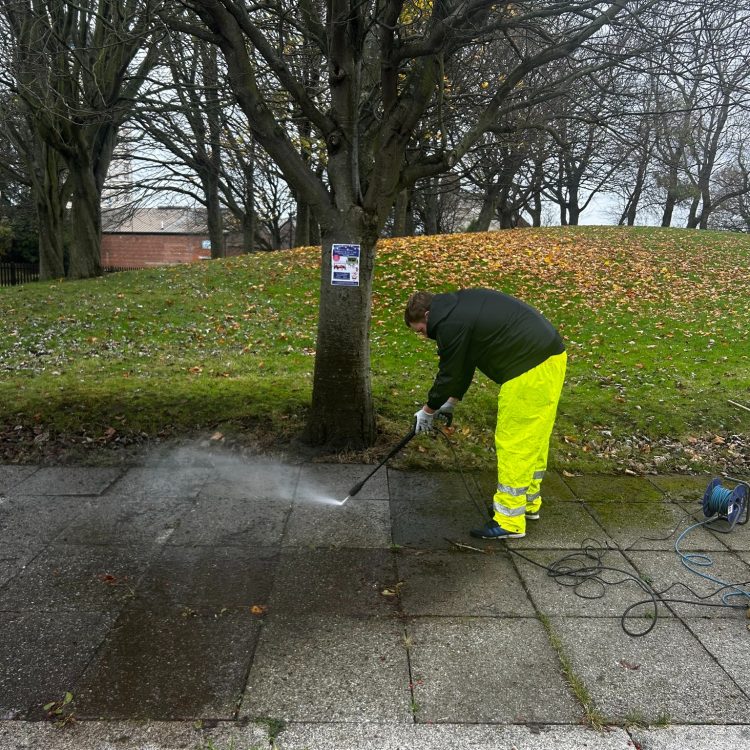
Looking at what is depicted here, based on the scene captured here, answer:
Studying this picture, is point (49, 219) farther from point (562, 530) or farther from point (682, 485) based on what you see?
point (682, 485)

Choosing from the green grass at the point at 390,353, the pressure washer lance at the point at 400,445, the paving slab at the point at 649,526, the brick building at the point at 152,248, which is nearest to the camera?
the paving slab at the point at 649,526

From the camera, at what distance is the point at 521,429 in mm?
4227

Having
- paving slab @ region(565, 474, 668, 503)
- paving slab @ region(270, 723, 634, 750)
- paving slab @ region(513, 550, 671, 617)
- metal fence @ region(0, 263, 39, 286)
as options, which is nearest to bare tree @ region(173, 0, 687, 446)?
paving slab @ region(565, 474, 668, 503)

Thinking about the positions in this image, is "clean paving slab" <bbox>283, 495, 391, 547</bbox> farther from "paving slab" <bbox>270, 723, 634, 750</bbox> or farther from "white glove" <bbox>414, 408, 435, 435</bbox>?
"paving slab" <bbox>270, 723, 634, 750</bbox>

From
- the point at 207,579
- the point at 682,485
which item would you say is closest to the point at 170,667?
the point at 207,579

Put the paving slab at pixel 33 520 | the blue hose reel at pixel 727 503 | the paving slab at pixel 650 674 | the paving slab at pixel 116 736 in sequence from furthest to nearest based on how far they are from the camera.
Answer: the blue hose reel at pixel 727 503, the paving slab at pixel 33 520, the paving slab at pixel 650 674, the paving slab at pixel 116 736

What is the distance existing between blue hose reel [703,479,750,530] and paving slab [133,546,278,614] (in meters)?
3.12

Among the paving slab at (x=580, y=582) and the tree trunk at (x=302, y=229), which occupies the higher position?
the tree trunk at (x=302, y=229)

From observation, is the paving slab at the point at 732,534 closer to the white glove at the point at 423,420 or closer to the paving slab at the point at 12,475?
the white glove at the point at 423,420

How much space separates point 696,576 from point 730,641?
2.22ft

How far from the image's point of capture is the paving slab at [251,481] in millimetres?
4922

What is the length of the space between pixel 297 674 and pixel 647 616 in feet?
6.25

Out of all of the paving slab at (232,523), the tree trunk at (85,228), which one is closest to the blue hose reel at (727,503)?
the paving slab at (232,523)

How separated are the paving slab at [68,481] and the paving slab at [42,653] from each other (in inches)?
68.3
